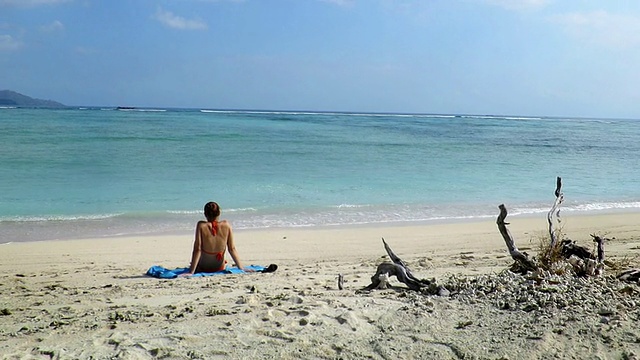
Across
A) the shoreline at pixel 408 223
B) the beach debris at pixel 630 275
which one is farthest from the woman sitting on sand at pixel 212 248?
the beach debris at pixel 630 275

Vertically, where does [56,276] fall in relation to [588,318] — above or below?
below

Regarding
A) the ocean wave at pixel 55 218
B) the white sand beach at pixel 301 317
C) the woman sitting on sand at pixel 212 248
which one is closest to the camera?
the white sand beach at pixel 301 317

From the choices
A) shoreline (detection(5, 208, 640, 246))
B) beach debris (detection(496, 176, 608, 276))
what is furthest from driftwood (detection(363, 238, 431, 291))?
shoreline (detection(5, 208, 640, 246))

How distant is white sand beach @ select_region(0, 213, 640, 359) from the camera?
12.6 feet

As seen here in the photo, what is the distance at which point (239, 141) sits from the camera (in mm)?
33531

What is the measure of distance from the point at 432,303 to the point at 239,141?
29.7m

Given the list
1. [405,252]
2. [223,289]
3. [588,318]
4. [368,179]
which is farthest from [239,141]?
[588,318]

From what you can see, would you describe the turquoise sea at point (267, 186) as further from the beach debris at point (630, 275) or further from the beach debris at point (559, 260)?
the beach debris at point (630, 275)

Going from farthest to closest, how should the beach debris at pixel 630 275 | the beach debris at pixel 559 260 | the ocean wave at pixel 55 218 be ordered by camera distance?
the ocean wave at pixel 55 218 → the beach debris at pixel 559 260 → the beach debris at pixel 630 275

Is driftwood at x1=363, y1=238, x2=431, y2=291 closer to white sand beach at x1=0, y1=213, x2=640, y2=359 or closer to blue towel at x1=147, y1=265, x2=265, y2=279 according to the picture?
white sand beach at x1=0, y1=213, x2=640, y2=359

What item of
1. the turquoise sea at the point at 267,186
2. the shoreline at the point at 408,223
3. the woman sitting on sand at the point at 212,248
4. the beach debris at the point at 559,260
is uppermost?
the beach debris at the point at 559,260

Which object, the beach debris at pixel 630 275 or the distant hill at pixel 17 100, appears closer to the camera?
the beach debris at pixel 630 275

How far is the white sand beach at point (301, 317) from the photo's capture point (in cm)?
386

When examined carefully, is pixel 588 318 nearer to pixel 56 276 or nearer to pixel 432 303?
pixel 432 303
